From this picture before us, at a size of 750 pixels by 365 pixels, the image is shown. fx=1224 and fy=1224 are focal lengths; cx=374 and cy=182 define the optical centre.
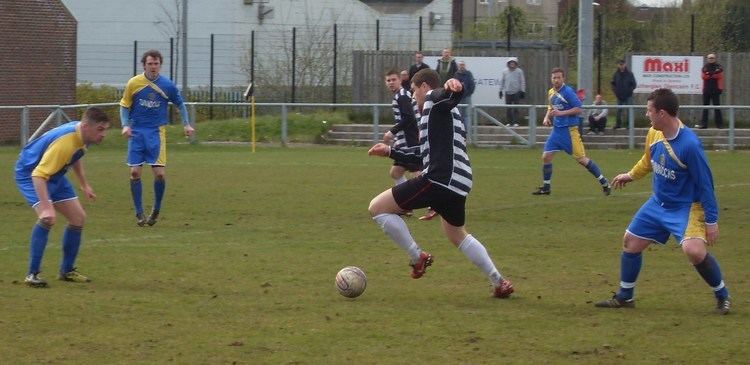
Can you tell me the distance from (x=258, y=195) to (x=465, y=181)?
29.0 feet

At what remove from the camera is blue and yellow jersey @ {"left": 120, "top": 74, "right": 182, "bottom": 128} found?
13773mm

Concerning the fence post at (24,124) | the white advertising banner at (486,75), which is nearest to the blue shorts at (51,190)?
the fence post at (24,124)

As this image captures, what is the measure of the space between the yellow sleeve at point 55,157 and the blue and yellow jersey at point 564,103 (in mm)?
9442

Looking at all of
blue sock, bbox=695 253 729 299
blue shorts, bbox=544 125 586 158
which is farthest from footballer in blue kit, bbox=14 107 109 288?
blue shorts, bbox=544 125 586 158

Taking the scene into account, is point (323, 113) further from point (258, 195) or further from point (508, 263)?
point (508, 263)

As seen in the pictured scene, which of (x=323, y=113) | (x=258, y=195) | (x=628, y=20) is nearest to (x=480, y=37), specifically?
(x=628, y=20)

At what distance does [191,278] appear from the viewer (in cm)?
981

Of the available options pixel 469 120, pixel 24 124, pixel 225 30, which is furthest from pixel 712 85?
pixel 225 30

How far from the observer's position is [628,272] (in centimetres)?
845

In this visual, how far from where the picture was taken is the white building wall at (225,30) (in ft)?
139

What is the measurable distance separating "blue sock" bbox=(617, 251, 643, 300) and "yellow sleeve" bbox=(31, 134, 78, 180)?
4115 mm

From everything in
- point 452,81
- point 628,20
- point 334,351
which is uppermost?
point 628,20

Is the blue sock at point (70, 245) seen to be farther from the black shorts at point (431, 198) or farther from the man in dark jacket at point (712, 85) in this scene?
the man in dark jacket at point (712, 85)

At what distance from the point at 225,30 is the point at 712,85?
84.0 feet
